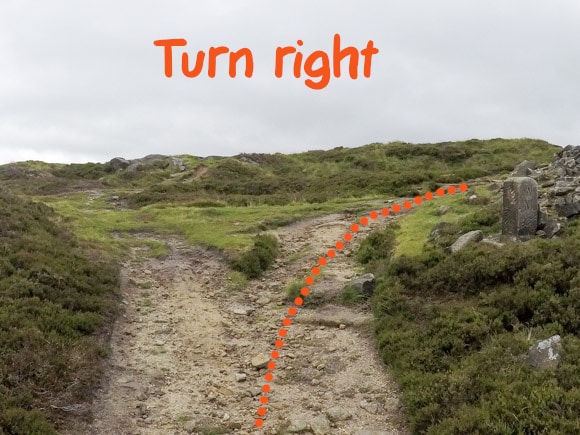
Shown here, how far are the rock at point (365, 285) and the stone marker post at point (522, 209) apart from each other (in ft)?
12.9

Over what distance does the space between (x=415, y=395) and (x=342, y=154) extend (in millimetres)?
52652

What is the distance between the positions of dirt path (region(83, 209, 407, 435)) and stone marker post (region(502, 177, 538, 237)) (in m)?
4.76

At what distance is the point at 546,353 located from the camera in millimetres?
8383

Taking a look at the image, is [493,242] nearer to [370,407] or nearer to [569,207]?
[569,207]

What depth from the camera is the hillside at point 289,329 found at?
8.35 m

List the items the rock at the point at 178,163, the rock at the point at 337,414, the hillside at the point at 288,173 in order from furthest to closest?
the rock at the point at 178,163 < the hillside at the point at 288,173 < the rock at the point at 337,414

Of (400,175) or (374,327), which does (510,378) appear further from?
(400,175)

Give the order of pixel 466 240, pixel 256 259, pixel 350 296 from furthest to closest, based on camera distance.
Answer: pixel 256 259
pixel 466 240
pixel 350 296

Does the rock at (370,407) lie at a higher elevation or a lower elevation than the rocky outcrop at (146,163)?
lower

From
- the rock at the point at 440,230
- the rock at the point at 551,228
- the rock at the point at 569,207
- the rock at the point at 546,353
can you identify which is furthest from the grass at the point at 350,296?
the rock at the point at 569,207

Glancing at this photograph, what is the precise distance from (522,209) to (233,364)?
28.2ft

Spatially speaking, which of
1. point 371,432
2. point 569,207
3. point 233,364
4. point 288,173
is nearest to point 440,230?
point 569,207

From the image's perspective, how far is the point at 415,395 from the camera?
863cm

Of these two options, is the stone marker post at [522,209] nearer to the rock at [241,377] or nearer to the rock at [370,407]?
the rock at [370,407]
